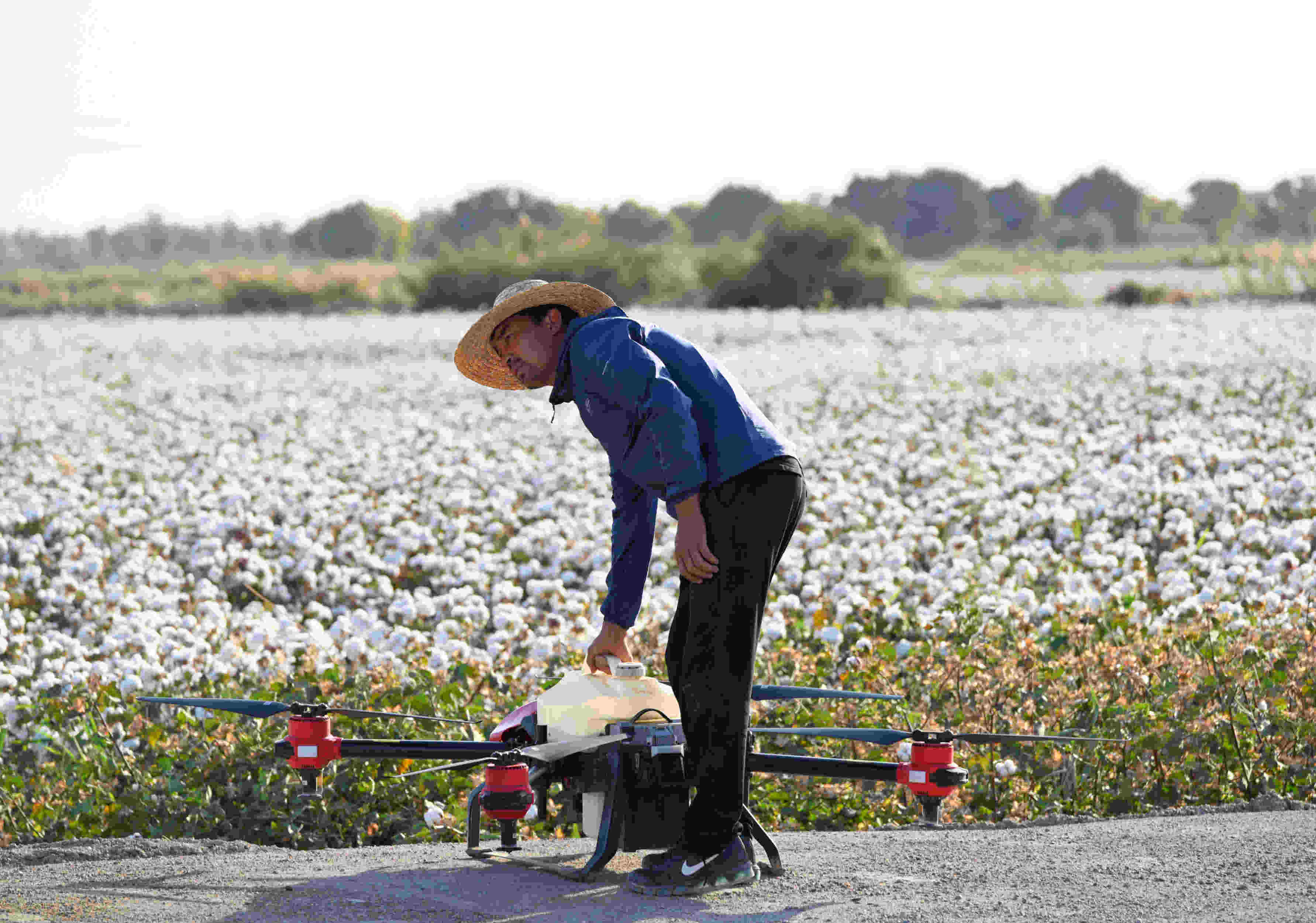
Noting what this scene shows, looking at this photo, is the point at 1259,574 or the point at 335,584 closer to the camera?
the point at 1259,574

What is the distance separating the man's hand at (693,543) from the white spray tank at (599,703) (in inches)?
18.4

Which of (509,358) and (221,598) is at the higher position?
(509,358)

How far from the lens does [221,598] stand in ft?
28.7

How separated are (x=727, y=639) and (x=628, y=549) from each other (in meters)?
0.53

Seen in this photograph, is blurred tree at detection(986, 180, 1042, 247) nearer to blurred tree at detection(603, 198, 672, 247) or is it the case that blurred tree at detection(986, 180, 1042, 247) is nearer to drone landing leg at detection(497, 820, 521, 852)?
blurred tree at detection(603, 198, 672, 247)

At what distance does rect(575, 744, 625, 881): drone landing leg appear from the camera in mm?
4348

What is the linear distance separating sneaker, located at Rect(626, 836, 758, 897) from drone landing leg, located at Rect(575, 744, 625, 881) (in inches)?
3.9

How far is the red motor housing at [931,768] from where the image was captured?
4.44m

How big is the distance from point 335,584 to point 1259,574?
4.68 m

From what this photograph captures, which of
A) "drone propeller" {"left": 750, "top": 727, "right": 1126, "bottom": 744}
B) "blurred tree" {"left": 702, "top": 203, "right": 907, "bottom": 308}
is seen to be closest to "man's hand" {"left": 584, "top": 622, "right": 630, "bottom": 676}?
"drone propeller" {"left": 750, "top": 727, "right": 1126, "bottom": 744}

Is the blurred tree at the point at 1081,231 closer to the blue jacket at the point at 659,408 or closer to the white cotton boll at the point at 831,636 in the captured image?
the white cotton boll at the point at 831,636

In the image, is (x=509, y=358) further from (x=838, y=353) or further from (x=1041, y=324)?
(x=1041, y=324)

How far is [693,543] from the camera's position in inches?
164

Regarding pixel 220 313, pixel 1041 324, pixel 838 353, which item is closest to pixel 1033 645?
pixel 838 353
